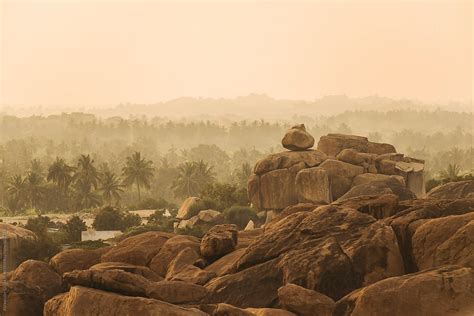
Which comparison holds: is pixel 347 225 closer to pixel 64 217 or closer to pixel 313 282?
pixel 313 282

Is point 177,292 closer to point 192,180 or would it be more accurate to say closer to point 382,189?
point 382,189

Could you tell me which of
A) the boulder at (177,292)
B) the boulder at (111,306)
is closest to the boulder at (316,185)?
the boulder at (177,292)

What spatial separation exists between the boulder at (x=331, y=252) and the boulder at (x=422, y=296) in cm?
302

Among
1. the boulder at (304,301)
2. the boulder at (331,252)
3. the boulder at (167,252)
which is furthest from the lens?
the boulder at (167,252)

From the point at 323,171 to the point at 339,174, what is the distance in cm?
163

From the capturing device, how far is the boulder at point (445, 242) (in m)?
28.8

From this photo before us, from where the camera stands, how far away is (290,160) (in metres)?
76.7

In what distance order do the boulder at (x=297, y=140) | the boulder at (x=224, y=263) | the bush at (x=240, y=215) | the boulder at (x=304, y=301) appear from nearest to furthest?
1. the boulder at (x=304, y=301)
2. the boulder at (x=224, y=263)
3. the boulder at (x=297, y=140)
4. the bush at (x=240, y=215)

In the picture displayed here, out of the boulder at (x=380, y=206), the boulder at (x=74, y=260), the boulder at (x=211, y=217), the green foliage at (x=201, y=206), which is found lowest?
the boulder at (x=211, y=217)

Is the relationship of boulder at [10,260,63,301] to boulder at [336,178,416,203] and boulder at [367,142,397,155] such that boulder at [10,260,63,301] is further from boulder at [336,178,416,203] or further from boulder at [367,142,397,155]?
boulder at [367,142,397,155]

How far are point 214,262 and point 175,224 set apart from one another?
182 feet

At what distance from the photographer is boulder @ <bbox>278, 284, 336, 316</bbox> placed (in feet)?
91.2

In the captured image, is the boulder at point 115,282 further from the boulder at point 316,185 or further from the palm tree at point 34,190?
the palm tree at point 34,190

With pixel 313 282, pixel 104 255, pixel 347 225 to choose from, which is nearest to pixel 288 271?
pixel 313 282
